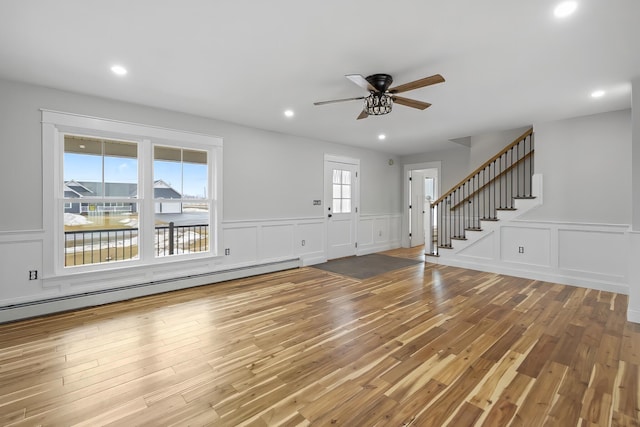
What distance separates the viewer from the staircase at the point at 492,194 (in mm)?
5133

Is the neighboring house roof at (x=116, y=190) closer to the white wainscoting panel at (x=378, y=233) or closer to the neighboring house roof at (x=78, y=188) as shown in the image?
the neighboring house roof at (x=78, y=188)

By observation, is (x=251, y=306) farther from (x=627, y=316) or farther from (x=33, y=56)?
(x=627, y=316)

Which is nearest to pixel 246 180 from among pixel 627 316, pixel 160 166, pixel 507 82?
pixel 160 166

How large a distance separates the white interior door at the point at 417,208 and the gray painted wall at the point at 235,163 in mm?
501

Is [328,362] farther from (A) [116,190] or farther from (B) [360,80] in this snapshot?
(A) [116,190]

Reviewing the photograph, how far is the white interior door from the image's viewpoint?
8227mm

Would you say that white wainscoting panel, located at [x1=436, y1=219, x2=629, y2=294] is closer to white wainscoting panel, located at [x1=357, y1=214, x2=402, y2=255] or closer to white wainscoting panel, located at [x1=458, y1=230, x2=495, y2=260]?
Result: white wainscoting panel, located at [x1=458, y1=230, x2=495, y2=260]

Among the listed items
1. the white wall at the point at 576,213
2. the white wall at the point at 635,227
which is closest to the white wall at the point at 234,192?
the white wall at the point at 576,213

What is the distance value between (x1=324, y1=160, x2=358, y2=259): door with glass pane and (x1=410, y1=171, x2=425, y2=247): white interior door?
85.4 inches

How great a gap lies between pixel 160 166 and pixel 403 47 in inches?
142

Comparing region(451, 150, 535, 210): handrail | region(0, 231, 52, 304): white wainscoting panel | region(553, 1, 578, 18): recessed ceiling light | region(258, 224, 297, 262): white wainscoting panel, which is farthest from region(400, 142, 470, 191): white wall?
region(0, 231, 52, 304): white wainscoting panel

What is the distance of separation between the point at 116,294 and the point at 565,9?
205 inches

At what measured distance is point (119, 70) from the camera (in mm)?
2934

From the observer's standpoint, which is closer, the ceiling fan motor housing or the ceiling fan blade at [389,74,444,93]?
the ceiling fan blade at [389,74,444,93]
